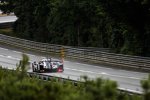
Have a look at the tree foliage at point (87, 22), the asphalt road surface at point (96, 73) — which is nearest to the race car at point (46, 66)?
the asphalt road surface at point (96, 73)

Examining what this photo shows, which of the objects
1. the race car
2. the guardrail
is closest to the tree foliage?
the guardrail

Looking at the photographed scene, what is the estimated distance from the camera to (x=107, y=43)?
4775 cm

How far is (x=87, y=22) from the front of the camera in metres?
52.2

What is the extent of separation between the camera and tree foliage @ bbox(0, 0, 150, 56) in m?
38.0

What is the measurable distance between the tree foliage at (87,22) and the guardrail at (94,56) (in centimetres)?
301

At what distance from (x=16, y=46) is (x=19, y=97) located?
1506 inches

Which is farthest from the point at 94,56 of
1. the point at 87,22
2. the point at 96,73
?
the point at 87,22

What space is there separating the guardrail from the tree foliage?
3.01m

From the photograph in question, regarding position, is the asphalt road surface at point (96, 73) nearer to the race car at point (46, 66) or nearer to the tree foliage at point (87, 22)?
the race car at point (46, 66)

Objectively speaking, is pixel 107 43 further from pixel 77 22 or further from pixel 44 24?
pixel 44 24

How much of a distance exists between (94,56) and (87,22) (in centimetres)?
1427

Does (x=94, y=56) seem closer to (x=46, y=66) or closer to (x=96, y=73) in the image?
(x=96, y=73)

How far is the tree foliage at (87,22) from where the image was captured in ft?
125

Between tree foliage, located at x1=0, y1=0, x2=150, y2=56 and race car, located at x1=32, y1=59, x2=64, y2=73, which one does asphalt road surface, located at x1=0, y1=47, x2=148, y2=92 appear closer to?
race car, located at x1=32, y1=59, x2=64, y2=73
